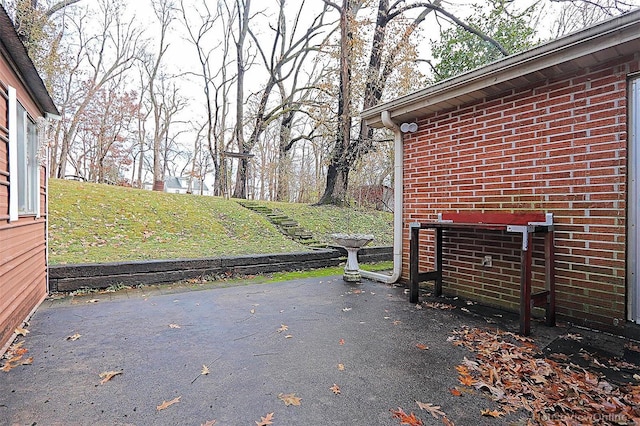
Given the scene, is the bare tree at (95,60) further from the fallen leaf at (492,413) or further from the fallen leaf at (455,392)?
the fallen leaf at (492,413)

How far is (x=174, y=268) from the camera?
502 cm

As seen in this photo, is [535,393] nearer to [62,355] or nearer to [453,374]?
[453,374]

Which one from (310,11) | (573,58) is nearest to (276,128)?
(310,11)

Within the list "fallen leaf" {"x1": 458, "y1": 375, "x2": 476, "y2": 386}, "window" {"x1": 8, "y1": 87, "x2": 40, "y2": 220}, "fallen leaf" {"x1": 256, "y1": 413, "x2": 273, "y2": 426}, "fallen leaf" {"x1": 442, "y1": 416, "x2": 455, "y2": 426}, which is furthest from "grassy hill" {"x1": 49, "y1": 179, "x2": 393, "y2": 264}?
"fallen leaf" {"x1": 442, "y1": 416, "x2": 455, "y2": 426}

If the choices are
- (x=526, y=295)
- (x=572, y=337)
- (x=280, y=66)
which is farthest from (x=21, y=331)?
(x=280, y=66)

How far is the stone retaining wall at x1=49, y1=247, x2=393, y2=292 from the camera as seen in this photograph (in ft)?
14.2

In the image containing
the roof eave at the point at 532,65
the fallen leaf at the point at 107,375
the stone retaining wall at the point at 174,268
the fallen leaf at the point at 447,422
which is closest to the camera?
the fallen leaf at the point at 447,422

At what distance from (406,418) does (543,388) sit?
3.10 ft

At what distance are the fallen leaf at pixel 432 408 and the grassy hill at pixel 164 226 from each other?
181 inches

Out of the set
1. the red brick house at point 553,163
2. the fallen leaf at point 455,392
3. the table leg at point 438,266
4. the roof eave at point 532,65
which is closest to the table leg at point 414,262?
the table leg at point 438,266

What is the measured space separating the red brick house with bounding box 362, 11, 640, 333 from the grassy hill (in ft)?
11.5

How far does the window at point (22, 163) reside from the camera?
291cm

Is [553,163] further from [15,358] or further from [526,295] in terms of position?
[15,358]

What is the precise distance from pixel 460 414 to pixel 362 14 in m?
11.4
